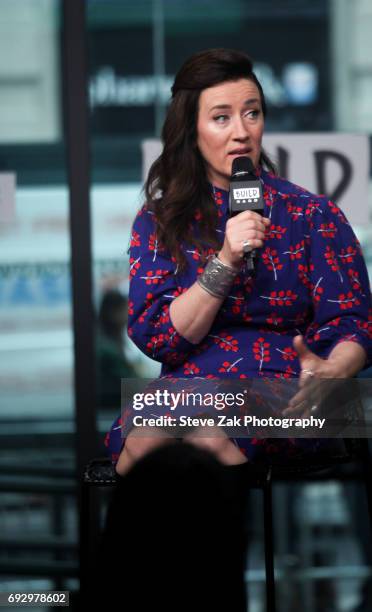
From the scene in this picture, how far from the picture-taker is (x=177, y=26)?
12.1ft

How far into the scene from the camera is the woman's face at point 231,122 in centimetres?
226

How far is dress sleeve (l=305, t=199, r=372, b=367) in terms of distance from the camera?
87.8 inches

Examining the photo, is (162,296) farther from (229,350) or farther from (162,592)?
(162,592)

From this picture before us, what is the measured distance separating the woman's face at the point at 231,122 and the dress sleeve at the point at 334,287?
207 mm

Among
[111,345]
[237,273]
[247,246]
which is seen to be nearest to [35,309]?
[111,345]

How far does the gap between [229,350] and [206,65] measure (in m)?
0.61

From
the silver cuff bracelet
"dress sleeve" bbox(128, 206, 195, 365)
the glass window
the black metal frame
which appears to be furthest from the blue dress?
the glass window

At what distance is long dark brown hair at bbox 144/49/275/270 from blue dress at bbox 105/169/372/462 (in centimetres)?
2

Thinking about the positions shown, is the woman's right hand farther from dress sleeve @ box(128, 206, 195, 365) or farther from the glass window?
the glass window

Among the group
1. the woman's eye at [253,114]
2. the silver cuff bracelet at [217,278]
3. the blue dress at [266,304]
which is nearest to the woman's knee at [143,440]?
the blue dress at [266,304]

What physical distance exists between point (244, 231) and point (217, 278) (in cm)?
13

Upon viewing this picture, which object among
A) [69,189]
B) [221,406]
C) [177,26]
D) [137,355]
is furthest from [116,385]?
[221,406]

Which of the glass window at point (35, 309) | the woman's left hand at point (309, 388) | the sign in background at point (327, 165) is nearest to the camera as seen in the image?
the woman's left hand at point (309, 388)

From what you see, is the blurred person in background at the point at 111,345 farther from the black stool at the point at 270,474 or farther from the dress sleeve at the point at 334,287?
the dress sleeve at the point at 334,287
